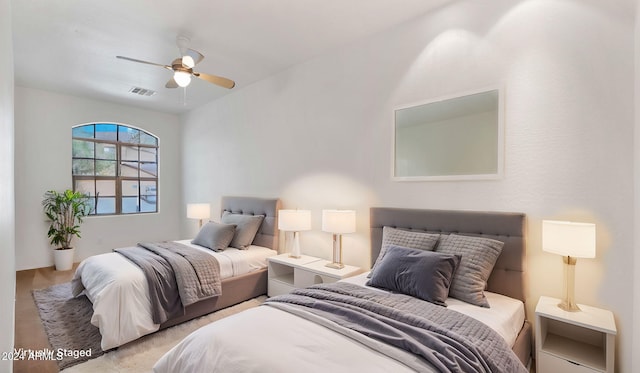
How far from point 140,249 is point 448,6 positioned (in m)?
4.03

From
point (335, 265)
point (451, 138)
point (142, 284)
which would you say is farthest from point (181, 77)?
point (451, 138)

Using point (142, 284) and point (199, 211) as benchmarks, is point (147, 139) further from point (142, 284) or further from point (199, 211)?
point (142, 284)

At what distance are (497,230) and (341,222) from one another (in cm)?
134

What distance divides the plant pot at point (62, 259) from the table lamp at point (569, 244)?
612cm

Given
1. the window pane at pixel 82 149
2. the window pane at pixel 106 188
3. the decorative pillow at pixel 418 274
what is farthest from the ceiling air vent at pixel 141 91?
the decorative pillow at pixel 418 274

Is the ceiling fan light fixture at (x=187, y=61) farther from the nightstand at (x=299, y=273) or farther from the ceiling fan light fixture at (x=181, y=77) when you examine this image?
the nightstand at (x=299, y=273)

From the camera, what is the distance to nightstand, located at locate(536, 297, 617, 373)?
67.0 inches

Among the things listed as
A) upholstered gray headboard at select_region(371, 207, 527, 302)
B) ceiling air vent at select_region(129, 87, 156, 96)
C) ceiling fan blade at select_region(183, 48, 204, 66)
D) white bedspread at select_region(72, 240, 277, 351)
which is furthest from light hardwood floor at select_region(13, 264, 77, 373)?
upholstered gray headboard at select_region(371, 207, 527, 302)

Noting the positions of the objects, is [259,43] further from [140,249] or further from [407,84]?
[140,249]

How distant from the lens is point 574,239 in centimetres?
180

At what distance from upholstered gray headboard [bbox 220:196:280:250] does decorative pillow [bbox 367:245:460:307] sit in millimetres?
1923

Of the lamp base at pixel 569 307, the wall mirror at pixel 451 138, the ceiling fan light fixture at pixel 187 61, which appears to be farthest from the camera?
the ceiling fan light fixture at pixel 187 61

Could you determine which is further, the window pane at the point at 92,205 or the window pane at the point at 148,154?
the window pane at the point at 148,154

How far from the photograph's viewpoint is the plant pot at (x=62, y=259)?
461cm
